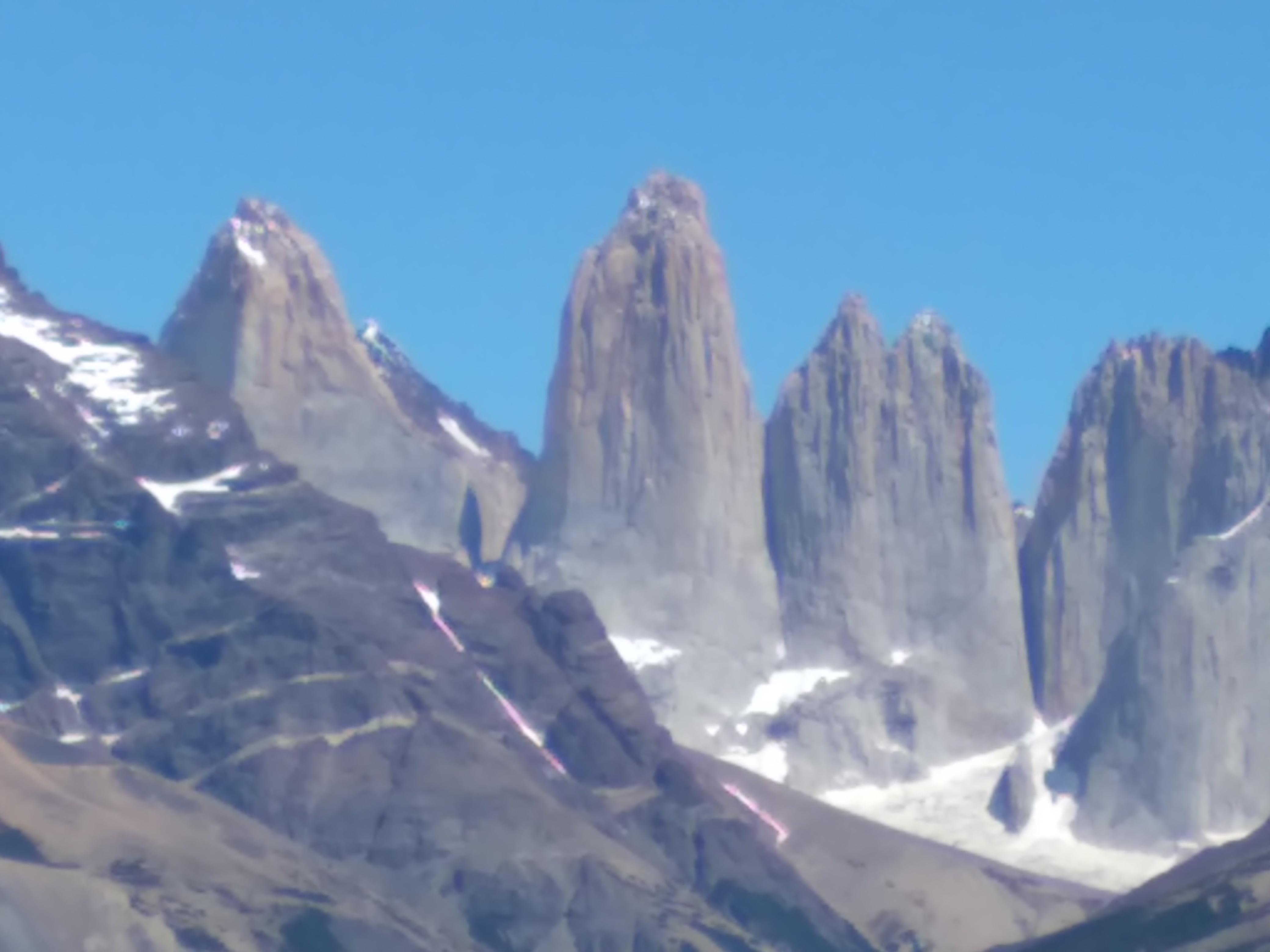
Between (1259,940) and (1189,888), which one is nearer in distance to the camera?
(1259,940)

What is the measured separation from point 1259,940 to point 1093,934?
16424 mm

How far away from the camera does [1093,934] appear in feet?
645

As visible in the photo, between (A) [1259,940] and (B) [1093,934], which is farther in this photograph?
(B) [1093,934]

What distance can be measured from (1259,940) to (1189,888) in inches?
729

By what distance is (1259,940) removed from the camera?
181250mm

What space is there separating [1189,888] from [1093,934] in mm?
6174

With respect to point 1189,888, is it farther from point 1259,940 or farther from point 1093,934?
point 1259,940

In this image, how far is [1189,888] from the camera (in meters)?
200

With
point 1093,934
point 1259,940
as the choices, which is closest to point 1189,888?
point 1093,934
